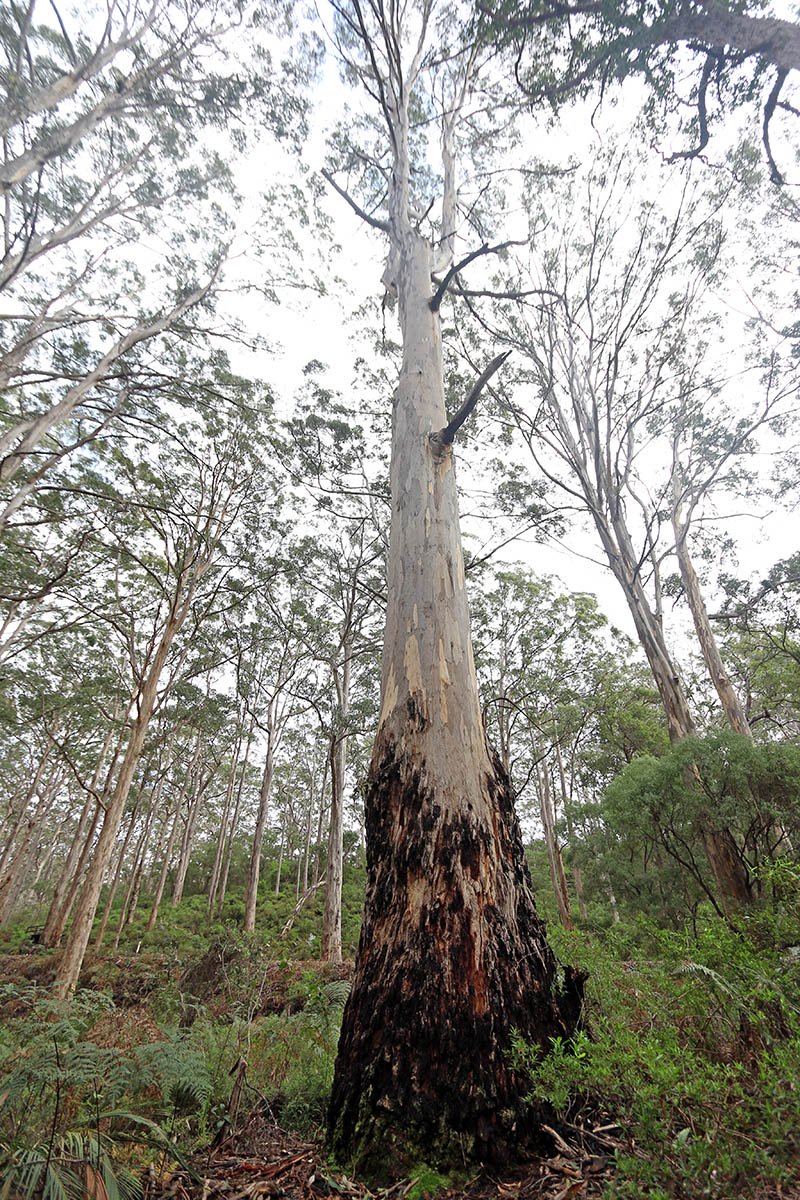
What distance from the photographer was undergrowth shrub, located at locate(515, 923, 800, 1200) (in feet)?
3.65

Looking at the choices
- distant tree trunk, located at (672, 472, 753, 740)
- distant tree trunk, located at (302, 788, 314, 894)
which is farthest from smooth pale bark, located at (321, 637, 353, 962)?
distant tree trunk, located at (302, 788, 314, 894)

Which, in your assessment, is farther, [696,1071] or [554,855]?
[554,855]

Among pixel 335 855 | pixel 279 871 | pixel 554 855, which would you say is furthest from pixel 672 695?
pixel 279 871

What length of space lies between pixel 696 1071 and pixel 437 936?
86 cm

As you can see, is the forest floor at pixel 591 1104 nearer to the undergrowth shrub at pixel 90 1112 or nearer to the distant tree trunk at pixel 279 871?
the undergrowth shrub at pixel 90 1112

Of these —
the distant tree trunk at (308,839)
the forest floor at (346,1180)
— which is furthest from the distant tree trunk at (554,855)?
the distant tree trunk at (308,839)

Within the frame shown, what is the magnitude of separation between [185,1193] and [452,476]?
11.5ft

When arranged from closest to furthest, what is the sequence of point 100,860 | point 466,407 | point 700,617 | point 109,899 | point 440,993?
1. point 440,993
2. point 466,407
3. point 100,860
4. point 700,617
5. point 109,899

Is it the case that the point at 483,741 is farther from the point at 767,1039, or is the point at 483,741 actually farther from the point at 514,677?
the point at 514,677

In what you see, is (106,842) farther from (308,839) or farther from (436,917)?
(308,839)

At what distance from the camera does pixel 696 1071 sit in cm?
140

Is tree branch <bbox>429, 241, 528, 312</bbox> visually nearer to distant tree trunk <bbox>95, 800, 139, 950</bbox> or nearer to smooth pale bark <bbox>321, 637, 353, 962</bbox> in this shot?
smooth pale bark <bbox>321, 637, 353, 962</bbox>

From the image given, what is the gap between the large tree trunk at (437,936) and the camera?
165 cm

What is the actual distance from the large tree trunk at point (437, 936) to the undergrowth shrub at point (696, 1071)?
17cm
